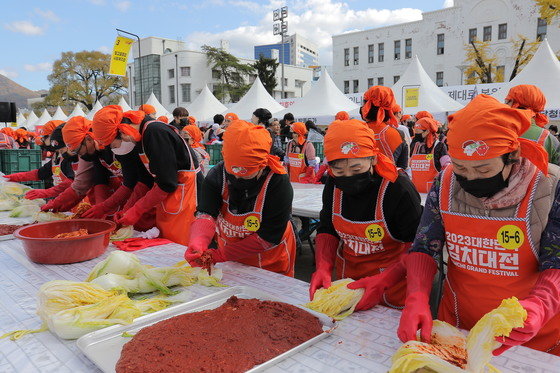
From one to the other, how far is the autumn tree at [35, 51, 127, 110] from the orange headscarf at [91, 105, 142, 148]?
48745 millimetres

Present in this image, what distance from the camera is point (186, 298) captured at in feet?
6.26

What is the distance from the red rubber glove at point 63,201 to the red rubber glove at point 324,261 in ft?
8.68

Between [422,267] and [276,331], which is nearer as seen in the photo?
[276,331]

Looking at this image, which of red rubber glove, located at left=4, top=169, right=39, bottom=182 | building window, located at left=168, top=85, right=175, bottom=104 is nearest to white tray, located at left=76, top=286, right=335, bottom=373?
red rubber glove, located at left=4, top=169, right=39, bottom=182

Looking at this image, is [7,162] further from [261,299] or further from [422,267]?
[422,267]

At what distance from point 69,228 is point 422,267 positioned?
2340mm

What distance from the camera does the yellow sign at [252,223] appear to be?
2480 mm

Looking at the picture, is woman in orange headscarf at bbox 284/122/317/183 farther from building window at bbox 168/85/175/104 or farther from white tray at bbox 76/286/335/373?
building window at bbox 168/85/175/104

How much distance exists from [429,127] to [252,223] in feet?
16.2

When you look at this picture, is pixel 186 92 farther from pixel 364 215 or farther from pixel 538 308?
pixel 538 308

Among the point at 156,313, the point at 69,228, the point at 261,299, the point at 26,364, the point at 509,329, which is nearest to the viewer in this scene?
the point at 509,329

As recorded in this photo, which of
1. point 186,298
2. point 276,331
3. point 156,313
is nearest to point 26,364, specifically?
point 156,313

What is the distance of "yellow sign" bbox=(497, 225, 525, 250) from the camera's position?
1556mm

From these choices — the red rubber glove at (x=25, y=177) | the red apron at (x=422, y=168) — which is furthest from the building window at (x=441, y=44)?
the red rubber glove at (x=25, y=177)
